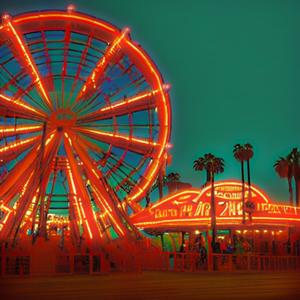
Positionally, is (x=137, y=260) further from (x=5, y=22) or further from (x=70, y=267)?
(x=5, y=22)

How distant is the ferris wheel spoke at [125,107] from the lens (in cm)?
2780

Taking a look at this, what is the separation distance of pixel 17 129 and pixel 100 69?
4.59 metres

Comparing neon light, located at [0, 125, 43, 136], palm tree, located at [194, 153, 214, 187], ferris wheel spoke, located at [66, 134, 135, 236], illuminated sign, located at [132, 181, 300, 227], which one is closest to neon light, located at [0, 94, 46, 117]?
neon light, located at [0, 125, 43, 136]

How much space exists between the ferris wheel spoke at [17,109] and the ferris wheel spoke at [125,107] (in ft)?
6.49

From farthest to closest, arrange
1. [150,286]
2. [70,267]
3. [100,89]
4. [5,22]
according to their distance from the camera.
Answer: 1. [100,89]
2. [5,22]
3. [70,267]
4. [150,286]

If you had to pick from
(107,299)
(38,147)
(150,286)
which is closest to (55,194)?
(38,147)

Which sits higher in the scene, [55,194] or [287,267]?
[55,194]

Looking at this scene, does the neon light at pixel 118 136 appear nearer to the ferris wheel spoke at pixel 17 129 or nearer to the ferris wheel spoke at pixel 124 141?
the ferris wheel spoke at pixel 124 141

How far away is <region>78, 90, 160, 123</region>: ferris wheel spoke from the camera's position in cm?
2780

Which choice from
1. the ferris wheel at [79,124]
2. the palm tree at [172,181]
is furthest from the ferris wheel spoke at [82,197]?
the palm tree at [172,181]

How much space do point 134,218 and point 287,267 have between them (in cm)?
942

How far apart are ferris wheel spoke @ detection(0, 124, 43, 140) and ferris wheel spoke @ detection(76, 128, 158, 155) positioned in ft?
6.20

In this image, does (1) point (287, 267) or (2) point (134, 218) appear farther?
(2) point (134, 218)

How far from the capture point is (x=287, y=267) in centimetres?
2830
